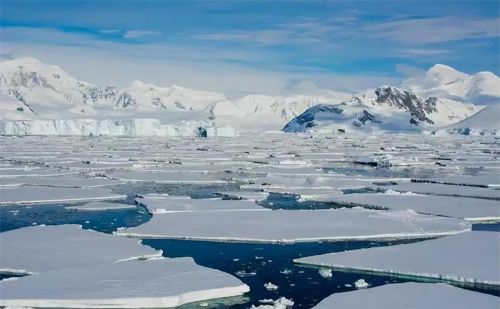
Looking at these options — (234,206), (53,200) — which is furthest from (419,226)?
(53,200)

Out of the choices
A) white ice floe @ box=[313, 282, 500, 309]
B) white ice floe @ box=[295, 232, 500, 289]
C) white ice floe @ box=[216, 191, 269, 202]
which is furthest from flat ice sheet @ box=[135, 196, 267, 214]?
white ice floe @ box=[313, 282, 500, 309]

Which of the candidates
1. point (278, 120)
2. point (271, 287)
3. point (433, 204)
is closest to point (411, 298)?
point (271, 287)

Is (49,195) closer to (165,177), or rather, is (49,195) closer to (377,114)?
(165,177)

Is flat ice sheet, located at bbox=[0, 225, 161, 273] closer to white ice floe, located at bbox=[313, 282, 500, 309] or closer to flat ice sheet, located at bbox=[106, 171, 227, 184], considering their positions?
white ice floe, located at bbox=[313, 282, 500, 309]

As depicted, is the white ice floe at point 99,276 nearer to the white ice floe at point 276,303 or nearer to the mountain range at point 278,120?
the white ice floe at point 276,303

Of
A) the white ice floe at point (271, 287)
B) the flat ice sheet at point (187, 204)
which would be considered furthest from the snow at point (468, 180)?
the white ice floe at point (271, 287)
